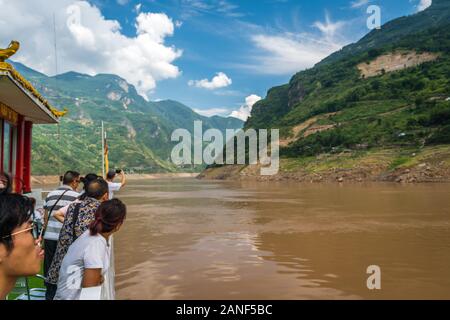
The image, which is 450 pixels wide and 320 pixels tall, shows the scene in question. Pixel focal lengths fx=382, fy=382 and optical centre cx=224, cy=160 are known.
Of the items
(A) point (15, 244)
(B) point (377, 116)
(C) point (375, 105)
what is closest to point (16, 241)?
(A) point (15, 244)

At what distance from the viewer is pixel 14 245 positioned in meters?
2.60

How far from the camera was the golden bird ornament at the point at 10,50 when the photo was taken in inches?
392

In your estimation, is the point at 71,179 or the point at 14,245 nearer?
the point at 14,245

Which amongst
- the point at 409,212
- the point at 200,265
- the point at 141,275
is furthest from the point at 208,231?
the point at 409,212

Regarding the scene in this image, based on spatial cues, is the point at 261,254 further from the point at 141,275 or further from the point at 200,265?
the point at 141,275

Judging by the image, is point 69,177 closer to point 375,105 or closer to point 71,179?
point 71,179

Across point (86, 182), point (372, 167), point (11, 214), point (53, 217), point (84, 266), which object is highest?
point (372, 167)

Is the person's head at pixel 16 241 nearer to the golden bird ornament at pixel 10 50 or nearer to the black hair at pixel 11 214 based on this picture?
the black hair at pixel 11 214

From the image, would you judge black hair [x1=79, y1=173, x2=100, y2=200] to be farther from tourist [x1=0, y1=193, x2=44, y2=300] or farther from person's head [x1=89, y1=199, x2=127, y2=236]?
tourist [x1=0, y1=193, x2=44, y2=300]

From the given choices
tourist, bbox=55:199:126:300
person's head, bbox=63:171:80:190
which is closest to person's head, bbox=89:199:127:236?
tourist, bbox=55:199:126:300

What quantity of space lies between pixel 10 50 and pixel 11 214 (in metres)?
9.04

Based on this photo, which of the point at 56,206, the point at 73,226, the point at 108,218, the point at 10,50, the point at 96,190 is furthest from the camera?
the point at 10,50

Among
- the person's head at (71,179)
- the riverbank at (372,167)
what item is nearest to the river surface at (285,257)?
the person's head at (71,179)

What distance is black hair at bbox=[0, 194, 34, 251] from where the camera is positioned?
2.60 meters
